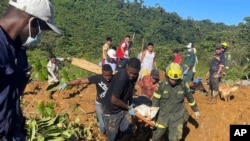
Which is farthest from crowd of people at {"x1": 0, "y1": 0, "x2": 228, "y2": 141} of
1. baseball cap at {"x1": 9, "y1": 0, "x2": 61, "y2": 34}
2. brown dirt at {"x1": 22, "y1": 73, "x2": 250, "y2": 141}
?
brown dirt at {"x1": 22, "y1": 73, "x2": 250, "y2": 141}

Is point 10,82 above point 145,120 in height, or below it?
above

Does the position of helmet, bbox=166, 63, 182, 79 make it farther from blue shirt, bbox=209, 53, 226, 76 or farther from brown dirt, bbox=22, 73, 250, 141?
blue shirt, bbox=209, 53, 226, 76

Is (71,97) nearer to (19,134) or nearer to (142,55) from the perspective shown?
(142,55)

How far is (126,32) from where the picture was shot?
169ft

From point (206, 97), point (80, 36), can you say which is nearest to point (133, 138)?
point (206, 97)

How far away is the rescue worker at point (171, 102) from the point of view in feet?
23.3

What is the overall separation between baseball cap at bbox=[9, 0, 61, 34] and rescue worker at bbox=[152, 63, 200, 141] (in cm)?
466

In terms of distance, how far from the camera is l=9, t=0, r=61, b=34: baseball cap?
239 centimetres

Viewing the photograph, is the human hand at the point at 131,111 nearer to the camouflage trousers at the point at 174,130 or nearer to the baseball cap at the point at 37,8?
the camouflage trousers at the point at 174,130

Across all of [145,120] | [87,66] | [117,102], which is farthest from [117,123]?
[87,66]

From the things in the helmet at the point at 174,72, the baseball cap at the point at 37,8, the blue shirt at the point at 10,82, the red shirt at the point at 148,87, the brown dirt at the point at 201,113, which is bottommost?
the brown dirt at the point at 201,113

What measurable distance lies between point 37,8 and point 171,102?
16.6 ft

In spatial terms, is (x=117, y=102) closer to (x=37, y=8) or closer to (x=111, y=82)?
(x=111, y=82)

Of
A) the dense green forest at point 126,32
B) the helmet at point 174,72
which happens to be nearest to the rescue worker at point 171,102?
the helmet at point 174,72
